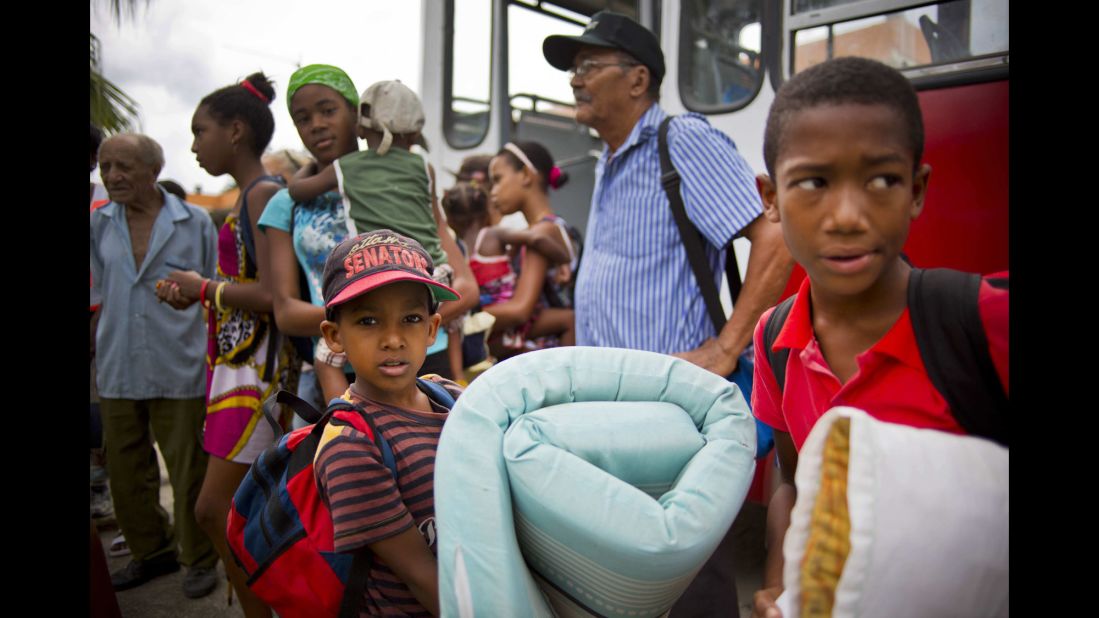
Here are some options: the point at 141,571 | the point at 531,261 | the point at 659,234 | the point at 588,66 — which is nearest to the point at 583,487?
the point at 659,234

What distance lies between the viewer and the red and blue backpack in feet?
4.33

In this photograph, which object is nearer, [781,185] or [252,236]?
[781,185]

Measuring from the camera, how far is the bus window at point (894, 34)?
191cm

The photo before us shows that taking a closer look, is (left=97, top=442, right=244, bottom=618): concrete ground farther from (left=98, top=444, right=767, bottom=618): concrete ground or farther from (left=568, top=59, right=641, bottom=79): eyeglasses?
(left=568, top=59, right=641, bottom=79): eyeglasses

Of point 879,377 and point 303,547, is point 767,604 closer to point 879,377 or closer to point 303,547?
point 879,377

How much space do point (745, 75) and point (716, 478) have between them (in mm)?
2624

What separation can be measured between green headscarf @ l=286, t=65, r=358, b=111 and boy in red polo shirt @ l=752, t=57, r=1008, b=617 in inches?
44.3

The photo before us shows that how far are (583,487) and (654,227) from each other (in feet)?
4.13

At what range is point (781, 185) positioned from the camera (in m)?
0.95

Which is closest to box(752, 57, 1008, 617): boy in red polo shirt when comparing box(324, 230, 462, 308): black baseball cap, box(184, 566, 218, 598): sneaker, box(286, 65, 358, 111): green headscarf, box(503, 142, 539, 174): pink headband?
box(324, 230, 462, 308): black baseball cap

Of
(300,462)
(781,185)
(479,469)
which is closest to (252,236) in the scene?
(300,462)
